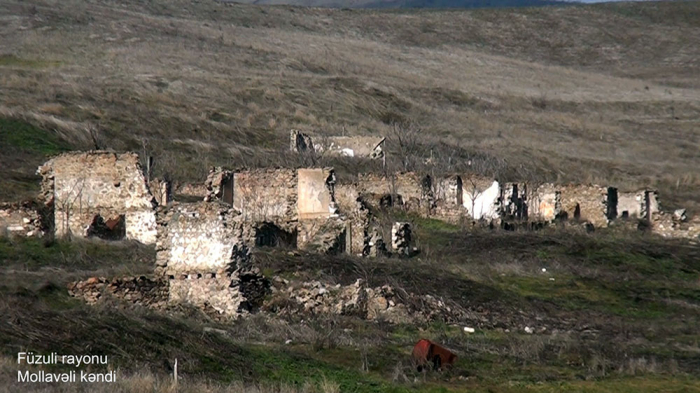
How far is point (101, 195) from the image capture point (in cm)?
2967

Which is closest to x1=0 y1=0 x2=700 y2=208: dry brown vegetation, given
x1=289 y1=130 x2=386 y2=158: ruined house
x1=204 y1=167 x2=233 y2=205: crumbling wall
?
x1=289 y1=130 x2=386 y2=158: ruined house

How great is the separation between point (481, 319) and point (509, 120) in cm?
5465

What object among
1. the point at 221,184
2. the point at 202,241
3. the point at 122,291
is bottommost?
the point at 122,291

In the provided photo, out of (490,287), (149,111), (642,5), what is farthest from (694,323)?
(642,5)

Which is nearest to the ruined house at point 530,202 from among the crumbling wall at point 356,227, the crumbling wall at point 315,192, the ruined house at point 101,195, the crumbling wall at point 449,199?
the crumbling wall at point 449,199

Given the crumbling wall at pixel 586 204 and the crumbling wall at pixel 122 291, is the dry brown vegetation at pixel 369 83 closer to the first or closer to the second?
the crumbling wall at pixel 586 204

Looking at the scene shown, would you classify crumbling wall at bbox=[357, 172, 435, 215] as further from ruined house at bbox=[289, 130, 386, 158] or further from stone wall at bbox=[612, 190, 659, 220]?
ruined house at bbox=[289, 130, 386, 158]

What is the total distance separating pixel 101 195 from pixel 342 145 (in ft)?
74.4

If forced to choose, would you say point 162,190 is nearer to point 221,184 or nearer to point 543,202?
point 221,184

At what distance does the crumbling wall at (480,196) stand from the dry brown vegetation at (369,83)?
279 inches

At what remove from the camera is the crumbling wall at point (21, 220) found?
2806 cm

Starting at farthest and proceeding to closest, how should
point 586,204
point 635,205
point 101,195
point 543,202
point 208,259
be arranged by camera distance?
point 635,205 < point 543,202 < point 586,204 < point 101,195 < point 208,259

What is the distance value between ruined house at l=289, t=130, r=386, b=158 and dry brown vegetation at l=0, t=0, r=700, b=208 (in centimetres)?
104

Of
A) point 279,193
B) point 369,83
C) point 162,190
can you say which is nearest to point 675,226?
point 279,193
